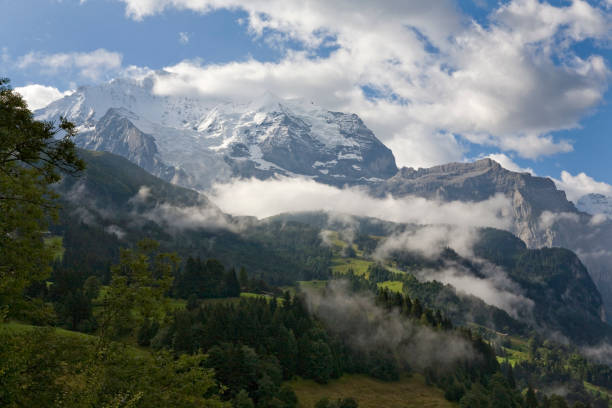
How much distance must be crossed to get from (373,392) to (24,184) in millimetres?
118544

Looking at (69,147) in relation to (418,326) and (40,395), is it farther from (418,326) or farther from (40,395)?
(418,326)

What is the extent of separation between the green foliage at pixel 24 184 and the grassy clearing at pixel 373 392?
83.9m

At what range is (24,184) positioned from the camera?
71.6 feet

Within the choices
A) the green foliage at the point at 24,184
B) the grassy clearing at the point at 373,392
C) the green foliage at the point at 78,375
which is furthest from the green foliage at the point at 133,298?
the grassy clearing at the point at 373,392

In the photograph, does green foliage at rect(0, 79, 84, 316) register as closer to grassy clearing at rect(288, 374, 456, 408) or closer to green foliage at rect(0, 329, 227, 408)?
green foliage at rect(0, 329, 227, 408)

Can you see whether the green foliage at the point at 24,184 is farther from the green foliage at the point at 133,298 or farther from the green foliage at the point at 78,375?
the green foliage at the point at 133,298

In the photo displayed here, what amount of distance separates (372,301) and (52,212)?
178 meters

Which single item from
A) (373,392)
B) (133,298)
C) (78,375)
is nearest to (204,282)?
(373,392)

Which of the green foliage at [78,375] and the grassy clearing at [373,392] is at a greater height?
the green foliage at [78,375]

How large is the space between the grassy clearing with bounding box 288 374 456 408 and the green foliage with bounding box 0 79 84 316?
83908 mm

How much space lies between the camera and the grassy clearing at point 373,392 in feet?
355

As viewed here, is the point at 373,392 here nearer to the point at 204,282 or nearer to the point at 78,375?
the point at 204,282

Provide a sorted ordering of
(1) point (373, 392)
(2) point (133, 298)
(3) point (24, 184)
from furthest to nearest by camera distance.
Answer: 1. (1) point (373, 392)
2. (2) point (133, 298)
3. (3) point (24, 184)

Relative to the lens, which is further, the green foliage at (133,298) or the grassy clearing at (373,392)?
the grassy clearing at (373,392)
